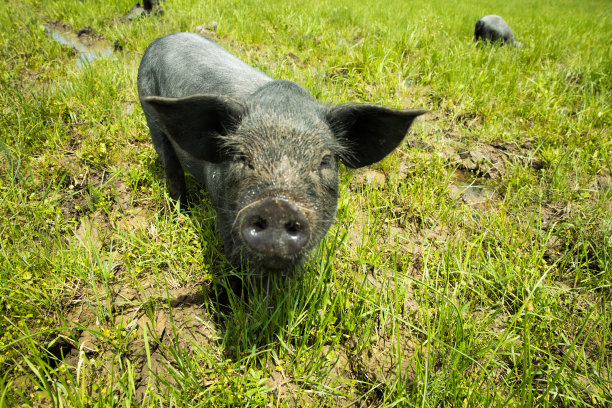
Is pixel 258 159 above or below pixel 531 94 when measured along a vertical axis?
above

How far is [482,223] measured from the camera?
126 inches

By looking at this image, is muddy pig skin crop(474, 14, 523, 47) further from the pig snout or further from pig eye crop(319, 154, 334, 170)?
the pig snout

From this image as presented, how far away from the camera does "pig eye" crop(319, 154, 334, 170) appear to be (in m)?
2.26

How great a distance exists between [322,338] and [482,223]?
6.48 feet

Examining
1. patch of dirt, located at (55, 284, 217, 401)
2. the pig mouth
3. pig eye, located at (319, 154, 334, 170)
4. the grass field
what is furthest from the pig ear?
patch of dirt, located at (55, 284, 217, 401)

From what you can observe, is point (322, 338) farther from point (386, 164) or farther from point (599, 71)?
point (599, 71)

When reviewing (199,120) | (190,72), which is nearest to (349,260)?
(199,120)

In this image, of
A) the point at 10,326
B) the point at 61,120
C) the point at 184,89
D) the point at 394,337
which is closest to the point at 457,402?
the point at 394,337

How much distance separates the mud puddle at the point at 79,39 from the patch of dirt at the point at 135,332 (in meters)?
5.84

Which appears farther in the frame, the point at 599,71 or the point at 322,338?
the point at 599,71

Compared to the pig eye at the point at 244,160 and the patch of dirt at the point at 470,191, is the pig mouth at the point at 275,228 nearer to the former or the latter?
the pig eye at the point at 244,160

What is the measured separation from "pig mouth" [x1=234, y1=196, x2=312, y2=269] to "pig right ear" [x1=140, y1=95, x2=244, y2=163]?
827mm

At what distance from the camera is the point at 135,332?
2203 millimetres

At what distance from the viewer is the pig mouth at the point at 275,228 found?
5.73ft
